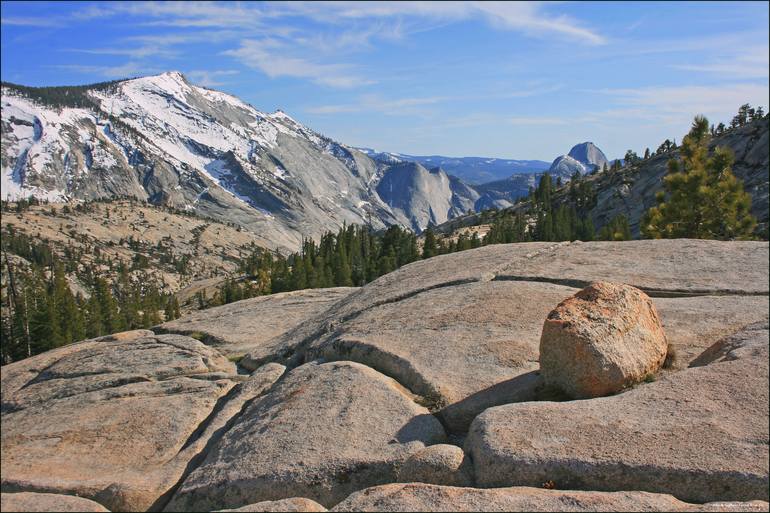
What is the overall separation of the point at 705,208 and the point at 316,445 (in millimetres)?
32618

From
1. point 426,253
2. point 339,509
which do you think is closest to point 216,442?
point 339,509

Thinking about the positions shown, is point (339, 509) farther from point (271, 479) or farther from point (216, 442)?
point (216, 442)

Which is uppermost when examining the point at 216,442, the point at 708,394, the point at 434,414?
the point at 708,394

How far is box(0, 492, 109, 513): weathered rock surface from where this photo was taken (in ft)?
32.0

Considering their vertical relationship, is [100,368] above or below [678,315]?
below

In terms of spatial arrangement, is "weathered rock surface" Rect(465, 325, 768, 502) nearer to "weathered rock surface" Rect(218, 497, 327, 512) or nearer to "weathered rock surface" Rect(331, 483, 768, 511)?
"weathered rock surface" Rect(331, 483, 768, 511)

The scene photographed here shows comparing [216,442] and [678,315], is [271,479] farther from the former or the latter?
[678,315]

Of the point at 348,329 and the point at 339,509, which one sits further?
the point at 348,329

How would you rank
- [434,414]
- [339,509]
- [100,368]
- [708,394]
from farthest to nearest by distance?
[100,368], [434,414], [708,394], [339,509]

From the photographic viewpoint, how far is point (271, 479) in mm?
10344

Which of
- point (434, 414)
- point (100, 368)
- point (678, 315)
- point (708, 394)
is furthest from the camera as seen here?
point (100, 368)

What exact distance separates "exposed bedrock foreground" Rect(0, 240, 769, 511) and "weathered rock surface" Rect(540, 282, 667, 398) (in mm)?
56

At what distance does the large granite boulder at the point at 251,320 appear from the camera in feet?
69.9

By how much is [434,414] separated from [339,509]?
11.9 ft
